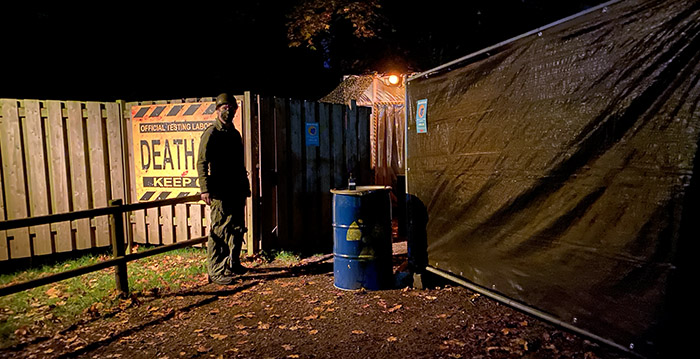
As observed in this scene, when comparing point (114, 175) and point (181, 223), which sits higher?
point (114, 175)

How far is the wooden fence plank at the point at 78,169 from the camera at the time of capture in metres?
7.12

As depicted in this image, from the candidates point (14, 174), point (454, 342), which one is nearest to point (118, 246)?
A: point (14, 174)

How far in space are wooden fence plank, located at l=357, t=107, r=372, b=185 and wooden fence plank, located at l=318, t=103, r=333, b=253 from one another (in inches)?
32.4

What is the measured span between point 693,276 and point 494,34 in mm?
19014

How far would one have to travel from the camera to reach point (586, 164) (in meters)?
3.43

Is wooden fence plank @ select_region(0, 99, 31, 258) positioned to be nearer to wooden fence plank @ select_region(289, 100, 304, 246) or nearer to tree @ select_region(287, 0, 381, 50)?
wooden fence plank @ select_region(289, 100, 304, 246)

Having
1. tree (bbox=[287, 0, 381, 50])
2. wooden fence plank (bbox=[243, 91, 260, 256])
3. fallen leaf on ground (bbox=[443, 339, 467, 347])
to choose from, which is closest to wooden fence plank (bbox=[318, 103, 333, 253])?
wooden fence plank (bbox=[243, 91, 260, 256])

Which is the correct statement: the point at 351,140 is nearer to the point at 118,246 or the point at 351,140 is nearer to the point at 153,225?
the point at 153,225

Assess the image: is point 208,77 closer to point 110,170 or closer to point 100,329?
point 110,170

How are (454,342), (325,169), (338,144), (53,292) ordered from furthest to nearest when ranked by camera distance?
(338,144)
(325,169)
(53,292)
(454,342)

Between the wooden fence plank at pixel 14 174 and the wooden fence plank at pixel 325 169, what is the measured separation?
184 inches

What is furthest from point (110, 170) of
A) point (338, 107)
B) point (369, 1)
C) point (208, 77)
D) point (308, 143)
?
point (369, 1)

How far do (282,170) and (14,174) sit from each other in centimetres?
412

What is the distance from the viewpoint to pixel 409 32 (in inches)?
851
